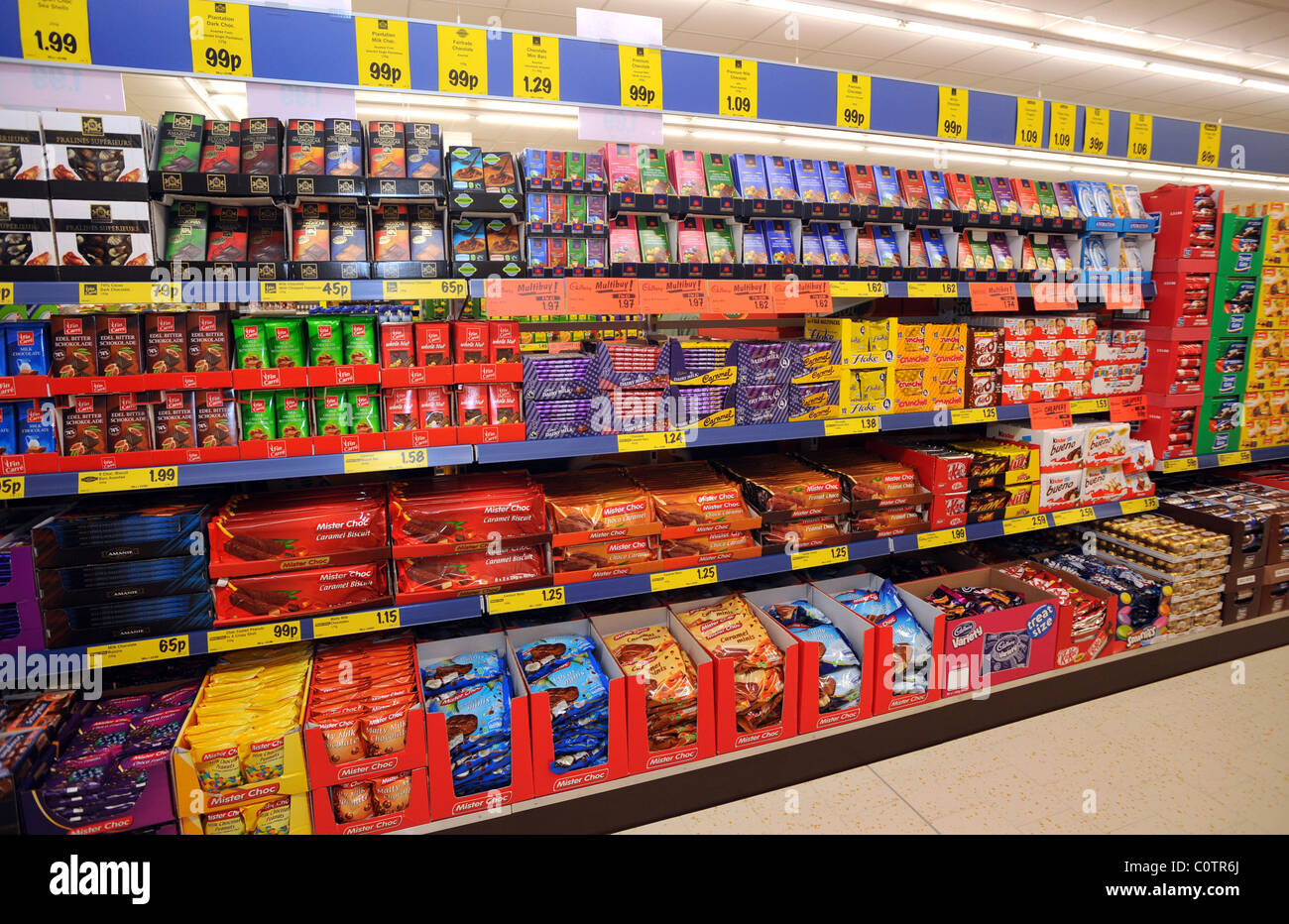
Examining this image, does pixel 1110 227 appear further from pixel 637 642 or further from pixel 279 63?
pixel 279 63

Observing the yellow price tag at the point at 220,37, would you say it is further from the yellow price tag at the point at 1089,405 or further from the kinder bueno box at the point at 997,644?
the yellow price tag at the point at 1089,405

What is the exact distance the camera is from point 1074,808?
2166 millimetres

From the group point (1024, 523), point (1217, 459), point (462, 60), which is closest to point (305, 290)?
point (462, 60)

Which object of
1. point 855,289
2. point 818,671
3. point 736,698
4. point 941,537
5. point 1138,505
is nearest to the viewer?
point 736,698

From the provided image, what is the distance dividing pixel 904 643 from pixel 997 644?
1.32ft

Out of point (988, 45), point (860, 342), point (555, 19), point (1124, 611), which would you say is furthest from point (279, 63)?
point (988, 45)

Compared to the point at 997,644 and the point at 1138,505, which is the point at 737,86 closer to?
the point at 997,644

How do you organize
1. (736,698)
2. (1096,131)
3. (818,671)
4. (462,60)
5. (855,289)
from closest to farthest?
1. (462,60)
2. (736,698)
3. (818,671)
4. (855,289)
5. (1096,131)

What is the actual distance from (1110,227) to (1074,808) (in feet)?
7.51

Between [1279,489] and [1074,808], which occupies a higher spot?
[1279,489]

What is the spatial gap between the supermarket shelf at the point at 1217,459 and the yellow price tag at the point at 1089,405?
0.42 meters

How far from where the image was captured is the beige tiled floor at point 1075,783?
6.95 feet

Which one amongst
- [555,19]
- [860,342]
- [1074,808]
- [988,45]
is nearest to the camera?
[1074,808]

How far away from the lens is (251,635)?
6.41 ft
